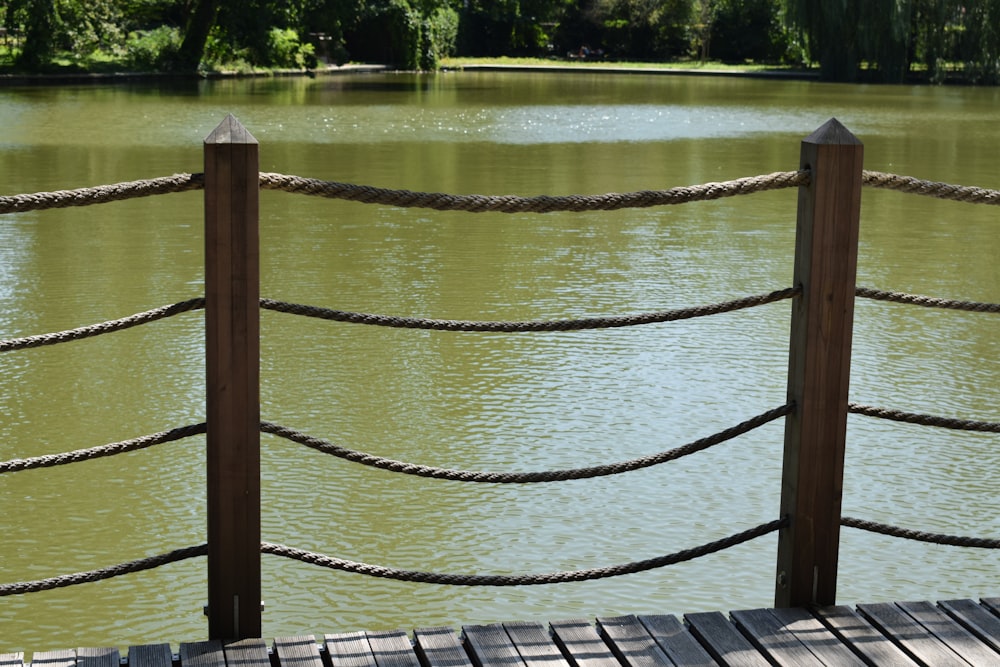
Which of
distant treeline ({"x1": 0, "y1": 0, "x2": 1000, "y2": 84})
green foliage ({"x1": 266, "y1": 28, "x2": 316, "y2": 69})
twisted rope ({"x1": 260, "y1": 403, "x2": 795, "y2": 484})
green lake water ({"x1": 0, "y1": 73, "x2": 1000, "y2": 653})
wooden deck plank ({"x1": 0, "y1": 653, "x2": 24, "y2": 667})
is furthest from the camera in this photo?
green foliage ({"x1": 266, "y1": 28, "x2": 316, "y2": 69})

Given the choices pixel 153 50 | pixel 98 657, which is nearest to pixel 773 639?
pixel 98 657

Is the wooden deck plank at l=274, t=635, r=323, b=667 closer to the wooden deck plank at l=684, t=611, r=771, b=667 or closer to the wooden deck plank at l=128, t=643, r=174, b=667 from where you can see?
the wooden deck plank at l=128, t=643, r=174, b=667

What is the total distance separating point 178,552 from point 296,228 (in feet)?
25.9

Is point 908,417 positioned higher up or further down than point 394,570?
higher up

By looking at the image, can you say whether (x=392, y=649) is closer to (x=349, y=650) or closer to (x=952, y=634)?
(x=349, y=650)

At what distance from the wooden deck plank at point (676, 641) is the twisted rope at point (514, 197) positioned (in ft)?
2.69

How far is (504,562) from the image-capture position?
13.9 ft

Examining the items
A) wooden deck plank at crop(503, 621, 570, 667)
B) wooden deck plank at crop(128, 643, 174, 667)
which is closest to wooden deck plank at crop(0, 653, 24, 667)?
wooden deck plank at crop(128, 643, 174, 667)

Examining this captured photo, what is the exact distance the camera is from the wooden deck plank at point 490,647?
99.7 inches

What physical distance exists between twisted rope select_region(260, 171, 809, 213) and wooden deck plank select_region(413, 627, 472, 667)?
82 centimetres

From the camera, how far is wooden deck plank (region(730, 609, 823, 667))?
2551mm

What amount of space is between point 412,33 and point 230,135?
43.5 m

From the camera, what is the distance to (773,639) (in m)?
2.65

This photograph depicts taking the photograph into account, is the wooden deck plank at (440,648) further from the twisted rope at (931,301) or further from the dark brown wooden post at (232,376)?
the twisted rope at (931,301)
